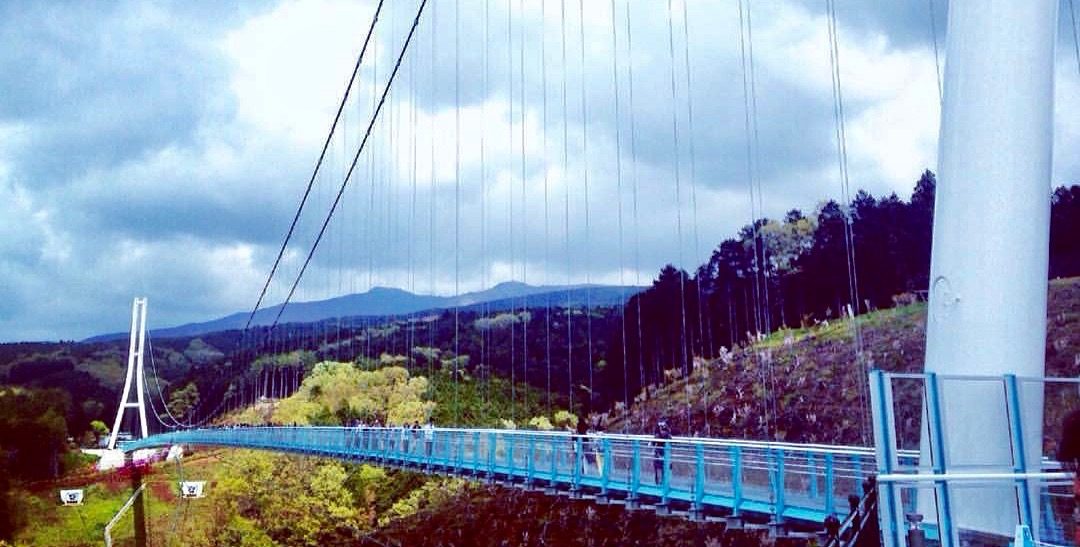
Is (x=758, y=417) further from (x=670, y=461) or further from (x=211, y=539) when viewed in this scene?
(x=211, y=539)

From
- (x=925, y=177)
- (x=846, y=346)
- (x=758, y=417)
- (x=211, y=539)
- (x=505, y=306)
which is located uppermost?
(x=925, y=177)

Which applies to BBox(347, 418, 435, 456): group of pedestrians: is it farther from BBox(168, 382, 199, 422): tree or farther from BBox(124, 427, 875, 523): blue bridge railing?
BBox(168, 382, 199, 422): tree

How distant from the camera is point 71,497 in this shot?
59.8 metres

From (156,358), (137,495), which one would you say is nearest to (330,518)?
(137,495)

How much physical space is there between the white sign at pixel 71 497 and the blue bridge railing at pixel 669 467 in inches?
1761

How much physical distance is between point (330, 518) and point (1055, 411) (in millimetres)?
34549

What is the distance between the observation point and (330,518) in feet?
139

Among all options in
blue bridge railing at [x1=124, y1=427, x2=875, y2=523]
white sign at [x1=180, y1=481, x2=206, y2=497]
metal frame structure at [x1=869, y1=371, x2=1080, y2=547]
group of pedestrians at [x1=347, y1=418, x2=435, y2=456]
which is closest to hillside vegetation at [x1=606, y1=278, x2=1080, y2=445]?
group of pedestrians at [x1=347, y1=418, x2=435, y2=456]

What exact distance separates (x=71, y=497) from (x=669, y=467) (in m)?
56.7

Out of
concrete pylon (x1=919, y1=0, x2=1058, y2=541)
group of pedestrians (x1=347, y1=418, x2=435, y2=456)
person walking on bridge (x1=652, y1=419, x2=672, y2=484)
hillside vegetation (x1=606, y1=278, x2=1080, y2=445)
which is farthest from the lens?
hillside vegetation (x1=606, y1=278, x2=1080, y2=445)

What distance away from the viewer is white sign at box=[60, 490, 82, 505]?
193 feet

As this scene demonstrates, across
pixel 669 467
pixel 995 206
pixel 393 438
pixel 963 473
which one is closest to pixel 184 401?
pixel 393 438

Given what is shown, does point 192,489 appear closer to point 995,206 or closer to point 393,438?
point 393,438

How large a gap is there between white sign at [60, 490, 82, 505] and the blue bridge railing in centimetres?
4472
